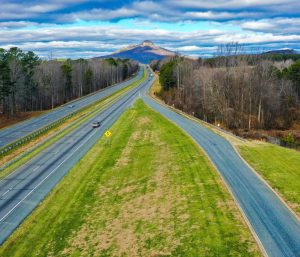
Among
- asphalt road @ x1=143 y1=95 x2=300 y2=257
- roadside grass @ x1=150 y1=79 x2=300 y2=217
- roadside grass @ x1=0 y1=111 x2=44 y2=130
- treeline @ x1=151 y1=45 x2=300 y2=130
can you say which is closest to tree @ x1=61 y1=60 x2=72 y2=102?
roadside grass @ x1=0 y1=111 x2=44 y2=130

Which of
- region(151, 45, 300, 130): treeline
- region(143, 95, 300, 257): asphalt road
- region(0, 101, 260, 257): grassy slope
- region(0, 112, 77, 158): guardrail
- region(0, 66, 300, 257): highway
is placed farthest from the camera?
region(151, 45, 300, 130): treeline

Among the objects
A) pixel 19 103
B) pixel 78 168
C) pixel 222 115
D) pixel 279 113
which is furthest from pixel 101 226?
pixel 19 103

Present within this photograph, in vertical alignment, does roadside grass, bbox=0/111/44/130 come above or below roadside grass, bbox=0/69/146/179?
below

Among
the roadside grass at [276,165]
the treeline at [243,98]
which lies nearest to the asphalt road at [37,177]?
the roadside grass at [276,165]

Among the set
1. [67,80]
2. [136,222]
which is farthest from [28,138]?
[67,80]

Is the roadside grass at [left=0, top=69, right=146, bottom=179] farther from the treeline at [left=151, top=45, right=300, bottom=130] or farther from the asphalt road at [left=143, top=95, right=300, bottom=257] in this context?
the treeline at [left=151, top=45, right=300, bottom=130]

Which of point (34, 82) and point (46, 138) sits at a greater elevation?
point (34, 82)

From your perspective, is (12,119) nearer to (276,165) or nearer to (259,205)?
(276,165)

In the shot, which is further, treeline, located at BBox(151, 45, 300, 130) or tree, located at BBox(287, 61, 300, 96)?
tree, located at BBox(287, 61, 300, 96)
